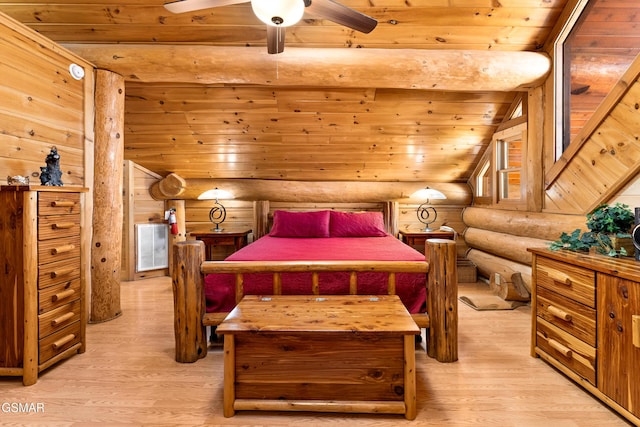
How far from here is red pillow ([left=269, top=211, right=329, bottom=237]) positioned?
12.3ft

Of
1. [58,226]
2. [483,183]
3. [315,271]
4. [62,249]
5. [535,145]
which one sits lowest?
[315,271]

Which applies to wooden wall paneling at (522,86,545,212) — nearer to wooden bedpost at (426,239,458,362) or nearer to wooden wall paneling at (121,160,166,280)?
wooden bedpost at (426,239,458,362)

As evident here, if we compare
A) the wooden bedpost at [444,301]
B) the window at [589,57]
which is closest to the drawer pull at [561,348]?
the wooden bedpost at [444,301]

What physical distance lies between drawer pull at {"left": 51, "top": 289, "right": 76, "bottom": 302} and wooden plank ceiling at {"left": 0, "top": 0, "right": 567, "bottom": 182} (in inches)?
74.1

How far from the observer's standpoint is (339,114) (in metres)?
3.61

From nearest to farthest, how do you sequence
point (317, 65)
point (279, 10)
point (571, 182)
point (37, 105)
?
1. point (279, 10)
2. point (37, 105)
3. point (571, 182)
4. point (317, 65)

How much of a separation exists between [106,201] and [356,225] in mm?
2474

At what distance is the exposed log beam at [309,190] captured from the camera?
447 cm

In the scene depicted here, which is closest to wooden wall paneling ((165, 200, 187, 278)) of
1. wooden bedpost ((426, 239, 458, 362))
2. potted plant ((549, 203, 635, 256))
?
wooden bedpost ((426, 239, 458, 362))

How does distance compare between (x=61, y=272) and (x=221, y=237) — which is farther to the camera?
(x=221, y=237)

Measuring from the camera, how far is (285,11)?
60.1 inches

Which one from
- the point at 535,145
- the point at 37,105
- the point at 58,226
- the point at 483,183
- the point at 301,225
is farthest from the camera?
the point at 483,183

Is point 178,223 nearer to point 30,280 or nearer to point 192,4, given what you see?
point 30,280

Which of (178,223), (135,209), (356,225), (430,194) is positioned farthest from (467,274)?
(135,209)
